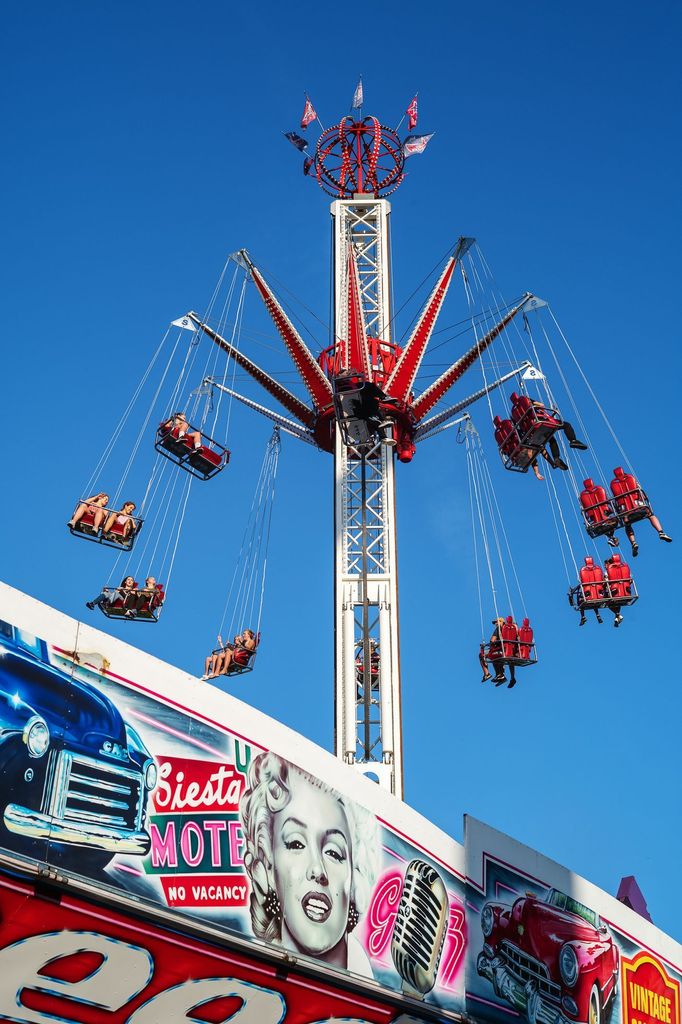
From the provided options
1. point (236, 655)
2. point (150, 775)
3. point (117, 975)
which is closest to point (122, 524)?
point (236, 655)

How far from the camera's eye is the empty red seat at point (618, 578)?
31.7 m

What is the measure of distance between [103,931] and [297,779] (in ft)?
→ 15.8

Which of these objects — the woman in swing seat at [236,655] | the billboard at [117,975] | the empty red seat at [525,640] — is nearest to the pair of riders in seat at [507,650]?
the empty red seat at [525,640]

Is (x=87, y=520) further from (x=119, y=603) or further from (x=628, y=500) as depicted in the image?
(x=628, y=500)

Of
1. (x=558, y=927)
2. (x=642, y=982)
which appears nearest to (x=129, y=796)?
(x=558, y=927)

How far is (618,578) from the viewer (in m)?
31.9

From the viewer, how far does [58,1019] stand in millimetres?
18234

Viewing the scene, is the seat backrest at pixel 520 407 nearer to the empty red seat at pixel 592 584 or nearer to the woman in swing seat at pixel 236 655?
the empty red seat at pixel 592 584

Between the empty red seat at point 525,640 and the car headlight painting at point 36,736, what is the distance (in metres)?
19.0

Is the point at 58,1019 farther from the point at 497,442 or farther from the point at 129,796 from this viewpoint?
the point at 497,442

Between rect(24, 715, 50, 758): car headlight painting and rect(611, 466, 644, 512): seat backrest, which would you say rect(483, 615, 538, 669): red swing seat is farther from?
rect(24, 715, 50, 758): car headlight painting

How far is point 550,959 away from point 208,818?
10403 millimetres

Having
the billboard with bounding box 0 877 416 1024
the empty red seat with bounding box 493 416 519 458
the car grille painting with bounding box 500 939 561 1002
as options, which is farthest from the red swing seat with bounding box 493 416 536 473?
the billboard with bounding box 0 877 416 1024

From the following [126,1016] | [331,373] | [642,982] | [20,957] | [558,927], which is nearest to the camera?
[20,957]
